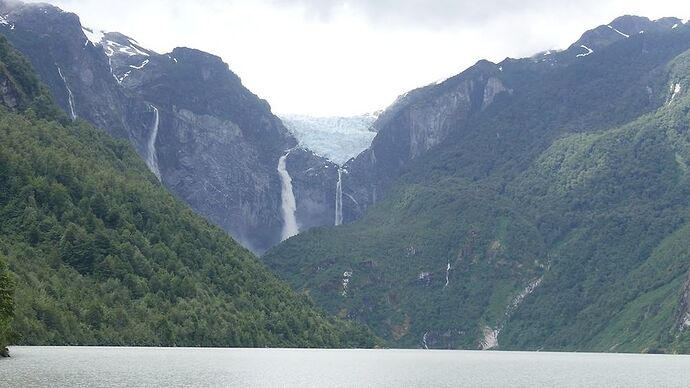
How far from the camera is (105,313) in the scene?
19012 cm

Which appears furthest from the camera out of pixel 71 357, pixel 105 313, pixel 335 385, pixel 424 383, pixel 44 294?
pixel 105 313

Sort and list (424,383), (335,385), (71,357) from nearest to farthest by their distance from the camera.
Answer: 1. (335,385)
2. (424,383)
3. (71,357)

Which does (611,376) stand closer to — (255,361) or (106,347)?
(255,361)

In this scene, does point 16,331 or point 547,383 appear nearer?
point 547,383

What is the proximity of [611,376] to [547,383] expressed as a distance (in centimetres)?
2476

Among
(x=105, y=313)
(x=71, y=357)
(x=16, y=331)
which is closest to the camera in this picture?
(x=71, y=357)

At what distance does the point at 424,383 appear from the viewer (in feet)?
403

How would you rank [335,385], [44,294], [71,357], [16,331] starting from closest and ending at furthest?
1. [335,385]
2. [71,357]
3. [16,331]
4. [44,294]

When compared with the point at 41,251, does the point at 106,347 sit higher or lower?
lower

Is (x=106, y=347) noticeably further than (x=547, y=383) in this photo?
Yes

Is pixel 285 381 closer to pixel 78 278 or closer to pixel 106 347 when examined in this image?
pixel 106 347

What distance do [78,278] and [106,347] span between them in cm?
2014

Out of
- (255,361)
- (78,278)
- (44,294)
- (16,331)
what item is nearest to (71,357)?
(16,331)

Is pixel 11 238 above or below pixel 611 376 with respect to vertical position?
above
